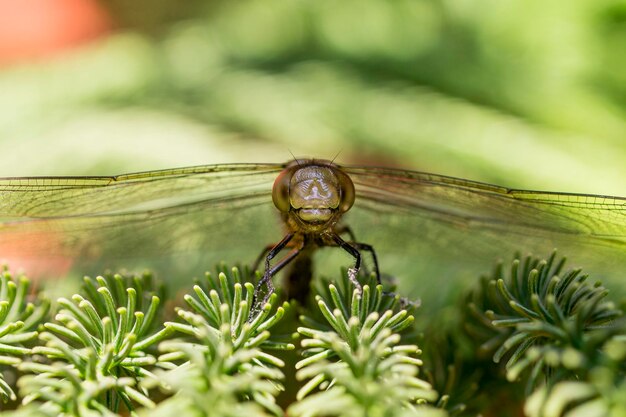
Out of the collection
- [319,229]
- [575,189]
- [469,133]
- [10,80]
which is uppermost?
[10,80]

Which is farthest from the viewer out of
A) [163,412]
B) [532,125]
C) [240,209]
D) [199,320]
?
[532,125]

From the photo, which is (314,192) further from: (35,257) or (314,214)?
(35,257)

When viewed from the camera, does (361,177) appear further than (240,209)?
No

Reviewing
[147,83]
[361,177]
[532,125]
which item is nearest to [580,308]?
[361,177]

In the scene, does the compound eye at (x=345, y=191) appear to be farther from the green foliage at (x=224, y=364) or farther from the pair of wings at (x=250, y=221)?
the green foliage at (x=224, y=364)

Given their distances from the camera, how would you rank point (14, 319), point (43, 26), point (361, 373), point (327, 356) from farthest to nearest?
1. point (43, 26)
2. point (14, 319)
3. point (327, 356)
4. point (361, 373)

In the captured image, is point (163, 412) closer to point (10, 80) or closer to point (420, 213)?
point (420, 213)

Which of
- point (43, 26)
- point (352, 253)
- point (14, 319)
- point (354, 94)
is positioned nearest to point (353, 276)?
point (352, 253)

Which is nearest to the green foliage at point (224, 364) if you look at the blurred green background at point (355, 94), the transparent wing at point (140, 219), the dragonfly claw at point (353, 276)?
the dragonfly claw at point (353, 276)
